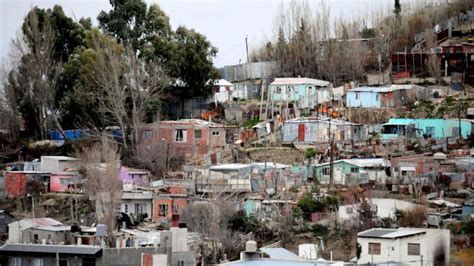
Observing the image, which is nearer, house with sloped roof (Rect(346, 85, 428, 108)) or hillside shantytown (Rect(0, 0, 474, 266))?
hillside shantytown (Rect(0, 0, 474, 266))

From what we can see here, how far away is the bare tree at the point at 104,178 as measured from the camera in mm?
22438

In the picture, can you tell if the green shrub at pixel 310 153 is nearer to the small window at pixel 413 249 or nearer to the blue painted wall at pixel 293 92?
the blue painted wall at pixel 293 92

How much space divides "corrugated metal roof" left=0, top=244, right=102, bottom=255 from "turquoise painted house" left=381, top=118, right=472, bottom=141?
8.59 m

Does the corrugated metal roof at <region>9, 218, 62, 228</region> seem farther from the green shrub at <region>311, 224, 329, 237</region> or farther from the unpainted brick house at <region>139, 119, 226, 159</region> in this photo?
the unpainted brick house at <region>139, 119, 226, 159</region>

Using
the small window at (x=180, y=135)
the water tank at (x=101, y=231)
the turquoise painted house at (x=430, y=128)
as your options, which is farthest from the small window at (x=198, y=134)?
the water tank at (x=101, y=231)

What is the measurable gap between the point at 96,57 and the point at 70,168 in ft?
8.43

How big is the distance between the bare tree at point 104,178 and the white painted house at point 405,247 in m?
4.41

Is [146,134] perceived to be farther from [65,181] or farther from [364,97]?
[364,97]

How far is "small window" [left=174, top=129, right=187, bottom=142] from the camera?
2662 cm

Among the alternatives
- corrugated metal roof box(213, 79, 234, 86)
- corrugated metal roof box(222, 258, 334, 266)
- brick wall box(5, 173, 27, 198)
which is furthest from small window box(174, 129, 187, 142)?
corrugated metal roof box(222, 258, 334, 266)

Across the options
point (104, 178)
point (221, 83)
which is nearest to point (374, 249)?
point (104, 178)

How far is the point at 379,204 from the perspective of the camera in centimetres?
2162

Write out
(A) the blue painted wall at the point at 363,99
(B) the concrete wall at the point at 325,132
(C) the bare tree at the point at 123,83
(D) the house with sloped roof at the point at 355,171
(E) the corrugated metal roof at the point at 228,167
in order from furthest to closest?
(A) the blue painted wall at the point at 363,99 < (C) the bare tree at the point at 123,83 < (B) the concrete wall at the point at 325,132 < (E) the corrugated metal roof at the point at 228,167 < (D) the house with sloped roof at the point at 355,171

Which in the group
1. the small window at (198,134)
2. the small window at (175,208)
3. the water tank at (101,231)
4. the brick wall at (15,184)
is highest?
the small window at (198,134)
